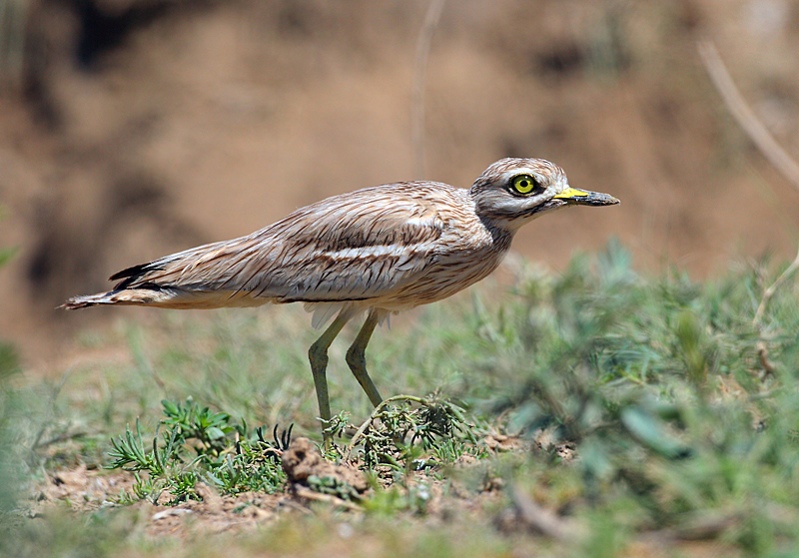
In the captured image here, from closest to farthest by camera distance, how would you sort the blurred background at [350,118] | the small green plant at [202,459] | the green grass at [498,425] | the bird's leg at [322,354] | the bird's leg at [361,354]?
the green grass at [498,425] → the small green plant at [202,459] → the bird's leg at [322,354] → the bird's leg at [361,354] → the blurred background at [350,118]

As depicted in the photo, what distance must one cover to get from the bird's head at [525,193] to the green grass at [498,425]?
38 centimetres

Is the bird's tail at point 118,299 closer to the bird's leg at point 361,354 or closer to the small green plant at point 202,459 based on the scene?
the small green plant at point 202,459

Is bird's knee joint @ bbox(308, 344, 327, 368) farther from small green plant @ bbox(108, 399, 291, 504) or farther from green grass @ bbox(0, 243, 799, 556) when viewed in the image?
small green plant @ bbox(108, 399, 291, 504)

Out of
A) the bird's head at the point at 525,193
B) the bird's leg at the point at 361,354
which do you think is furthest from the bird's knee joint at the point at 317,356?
the bird's head at the point at 525,193

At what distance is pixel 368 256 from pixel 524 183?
0.71 metres

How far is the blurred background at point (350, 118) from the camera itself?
828cm

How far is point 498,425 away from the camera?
12.2ft

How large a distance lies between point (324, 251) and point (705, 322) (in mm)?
1686

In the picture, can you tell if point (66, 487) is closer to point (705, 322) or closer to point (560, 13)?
point (705, 322)

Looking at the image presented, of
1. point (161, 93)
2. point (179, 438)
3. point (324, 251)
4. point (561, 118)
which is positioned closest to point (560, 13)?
point (561, 118)

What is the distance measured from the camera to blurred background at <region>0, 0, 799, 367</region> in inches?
326

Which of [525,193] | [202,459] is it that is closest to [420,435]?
[202,459]

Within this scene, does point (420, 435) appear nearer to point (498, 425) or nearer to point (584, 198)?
point (498, 425)

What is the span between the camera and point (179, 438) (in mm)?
3600
